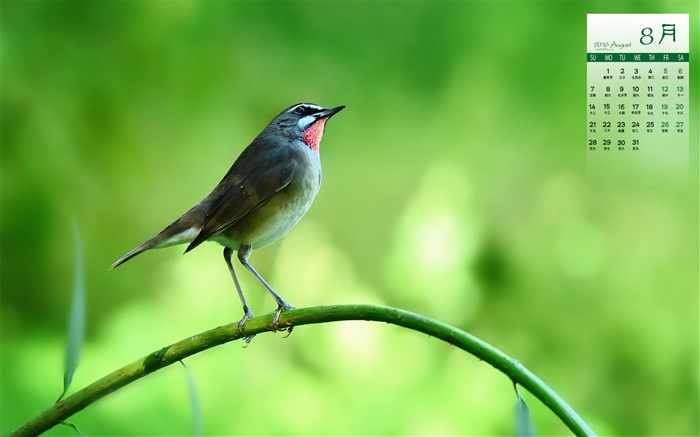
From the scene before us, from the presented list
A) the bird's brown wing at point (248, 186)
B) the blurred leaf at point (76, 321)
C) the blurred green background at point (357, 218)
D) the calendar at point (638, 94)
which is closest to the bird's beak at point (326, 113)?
the bird's brown wing at point (248, 186)

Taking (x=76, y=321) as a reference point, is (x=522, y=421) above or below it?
below

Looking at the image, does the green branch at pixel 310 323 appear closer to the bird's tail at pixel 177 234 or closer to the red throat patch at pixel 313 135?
the bird's tail at pixel 177 234

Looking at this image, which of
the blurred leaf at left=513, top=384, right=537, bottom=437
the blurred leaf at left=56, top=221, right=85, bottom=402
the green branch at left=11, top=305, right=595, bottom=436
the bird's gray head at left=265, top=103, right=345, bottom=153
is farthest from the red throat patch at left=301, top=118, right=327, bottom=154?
the blurred leaf at left=513, top=384, right=537, bottom=437

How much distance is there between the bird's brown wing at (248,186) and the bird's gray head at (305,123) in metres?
0.07

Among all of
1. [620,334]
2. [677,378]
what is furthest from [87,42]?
[677,378]

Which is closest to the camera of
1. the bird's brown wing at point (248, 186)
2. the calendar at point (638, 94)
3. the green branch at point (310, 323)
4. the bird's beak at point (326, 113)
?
the green branch at point (310, 323)

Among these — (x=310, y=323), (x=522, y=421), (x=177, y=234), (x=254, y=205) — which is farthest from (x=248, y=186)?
(x=522, y=421)

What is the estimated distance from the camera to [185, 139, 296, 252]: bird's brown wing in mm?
1644

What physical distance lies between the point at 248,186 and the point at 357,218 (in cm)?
61

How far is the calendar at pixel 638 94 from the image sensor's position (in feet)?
6.92

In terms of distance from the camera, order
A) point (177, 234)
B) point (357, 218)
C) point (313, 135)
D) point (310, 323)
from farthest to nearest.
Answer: point (357, 218), point (313, 135), point (177, 234), point (310, 323)

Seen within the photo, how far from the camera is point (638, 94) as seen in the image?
2.12m

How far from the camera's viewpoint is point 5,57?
2271 millimetres

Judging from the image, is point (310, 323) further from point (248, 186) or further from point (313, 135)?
point (313, 135)
